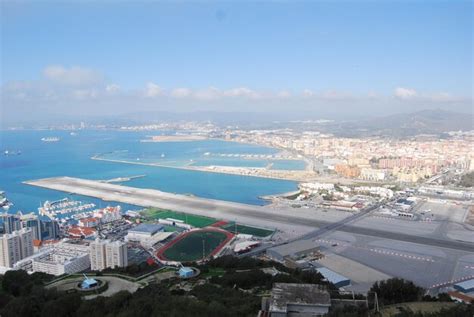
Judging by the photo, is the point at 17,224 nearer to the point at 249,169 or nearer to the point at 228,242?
the point at 228,242

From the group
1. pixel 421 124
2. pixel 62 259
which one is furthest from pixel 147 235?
pixel 421 124

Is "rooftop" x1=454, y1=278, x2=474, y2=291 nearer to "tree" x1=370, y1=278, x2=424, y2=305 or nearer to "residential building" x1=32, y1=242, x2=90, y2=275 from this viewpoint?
"tree" x1=370, y1=278, x2=424, y2=305

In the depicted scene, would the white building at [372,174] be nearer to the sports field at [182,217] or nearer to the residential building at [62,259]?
the sports field at [182,217]

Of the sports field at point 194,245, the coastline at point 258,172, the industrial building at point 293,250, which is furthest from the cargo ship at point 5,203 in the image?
the industrial building at point 293,250

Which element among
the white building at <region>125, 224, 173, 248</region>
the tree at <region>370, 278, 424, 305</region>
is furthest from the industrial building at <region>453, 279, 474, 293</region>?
the white building at <region>125, 224, 173, 248</region>

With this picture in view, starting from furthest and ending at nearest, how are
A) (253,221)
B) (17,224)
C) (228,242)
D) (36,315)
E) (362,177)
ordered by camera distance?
(362,177) → (253,221) → (17,224) → (228,242) → (36,315)

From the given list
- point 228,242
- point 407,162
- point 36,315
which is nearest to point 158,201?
point 228,242
